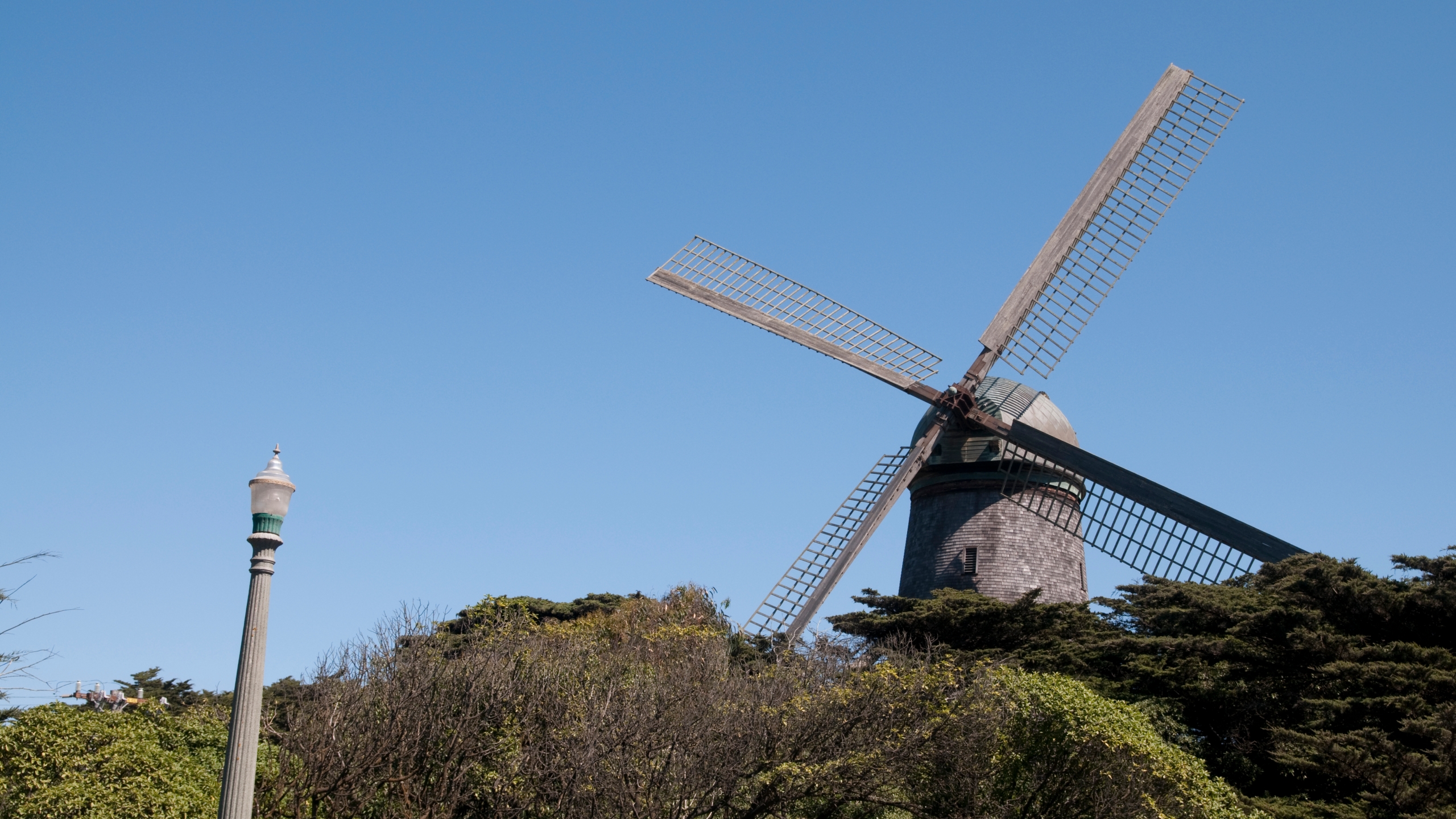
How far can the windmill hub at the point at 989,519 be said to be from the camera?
85.4 feet

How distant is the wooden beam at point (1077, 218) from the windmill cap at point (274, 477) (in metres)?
19.8

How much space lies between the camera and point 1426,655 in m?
18.2

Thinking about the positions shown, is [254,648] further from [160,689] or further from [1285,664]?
[160,689]

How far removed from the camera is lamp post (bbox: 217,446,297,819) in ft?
23.0

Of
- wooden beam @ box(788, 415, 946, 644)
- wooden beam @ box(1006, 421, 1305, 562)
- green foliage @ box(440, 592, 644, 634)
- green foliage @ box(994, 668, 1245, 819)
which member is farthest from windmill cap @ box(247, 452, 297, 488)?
green foliage @ box(440, 592, 644, 634)

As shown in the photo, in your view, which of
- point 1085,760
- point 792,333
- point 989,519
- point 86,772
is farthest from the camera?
point 989,519

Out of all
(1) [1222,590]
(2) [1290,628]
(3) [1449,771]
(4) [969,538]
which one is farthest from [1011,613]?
(3) [1449,771]

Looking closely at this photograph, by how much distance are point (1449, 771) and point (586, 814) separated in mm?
10357

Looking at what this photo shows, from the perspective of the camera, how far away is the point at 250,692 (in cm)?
712

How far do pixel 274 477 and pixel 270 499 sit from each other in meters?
0.13

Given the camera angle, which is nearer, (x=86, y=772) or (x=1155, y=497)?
(x=86, y=772)

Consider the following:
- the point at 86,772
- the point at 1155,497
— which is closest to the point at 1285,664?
the point at 1155,497

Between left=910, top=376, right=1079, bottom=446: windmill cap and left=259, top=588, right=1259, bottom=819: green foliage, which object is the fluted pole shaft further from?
left=910, top=376, right=1079, bottom=446: windmill cap

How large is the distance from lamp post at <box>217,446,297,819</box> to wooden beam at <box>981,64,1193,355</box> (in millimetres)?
19991
